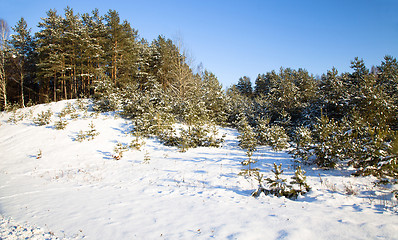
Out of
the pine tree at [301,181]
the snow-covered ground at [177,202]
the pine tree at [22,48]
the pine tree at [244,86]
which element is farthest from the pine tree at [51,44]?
the pine tree at [244,86]

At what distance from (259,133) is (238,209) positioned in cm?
961

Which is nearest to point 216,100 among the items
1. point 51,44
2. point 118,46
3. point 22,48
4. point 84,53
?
point 118,46

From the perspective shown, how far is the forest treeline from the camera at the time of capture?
24.3 feet

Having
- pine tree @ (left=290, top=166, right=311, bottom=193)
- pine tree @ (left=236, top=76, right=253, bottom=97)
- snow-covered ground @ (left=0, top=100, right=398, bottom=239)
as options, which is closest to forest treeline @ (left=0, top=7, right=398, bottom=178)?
snow-covered ground @ (left=0, top=100, right=398, bottom=239)

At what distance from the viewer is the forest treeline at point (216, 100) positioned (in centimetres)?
740

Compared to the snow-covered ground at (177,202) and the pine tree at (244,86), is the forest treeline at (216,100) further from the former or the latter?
the pine tree at (244,86)

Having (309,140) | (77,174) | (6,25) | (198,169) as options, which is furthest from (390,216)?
(6,25)

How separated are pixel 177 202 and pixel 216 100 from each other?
16.6 metres

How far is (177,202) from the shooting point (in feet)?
18.1

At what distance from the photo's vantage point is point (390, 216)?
3.81m

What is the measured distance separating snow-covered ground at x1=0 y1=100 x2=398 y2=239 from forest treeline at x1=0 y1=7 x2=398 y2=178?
43.5 inches

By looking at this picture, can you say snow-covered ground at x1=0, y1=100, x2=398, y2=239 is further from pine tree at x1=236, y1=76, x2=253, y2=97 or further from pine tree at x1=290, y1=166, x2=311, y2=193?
pine tree at x1=236, y1=76, x2=253, y2=97

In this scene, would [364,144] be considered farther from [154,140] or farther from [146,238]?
[154,140]

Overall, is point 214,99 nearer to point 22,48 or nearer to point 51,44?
point 51,44
